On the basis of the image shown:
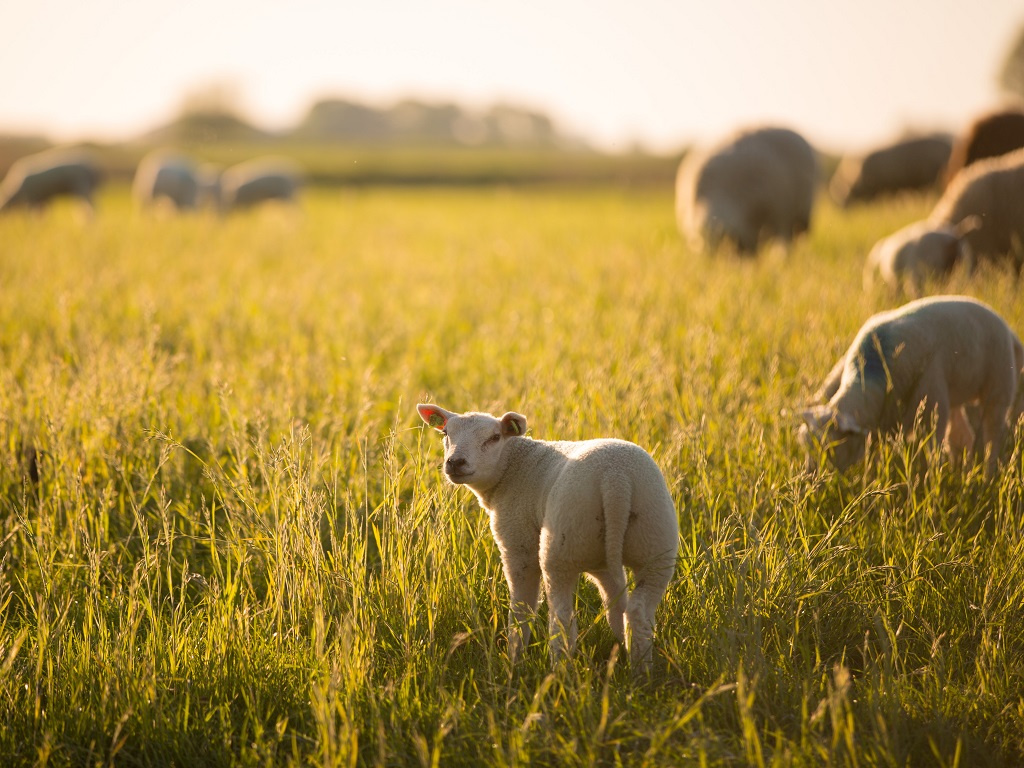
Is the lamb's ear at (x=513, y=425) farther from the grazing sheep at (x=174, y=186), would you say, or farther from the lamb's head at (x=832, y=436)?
the grazing sheep at (x=174, y=186)

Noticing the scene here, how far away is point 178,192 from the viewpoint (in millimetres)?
20688

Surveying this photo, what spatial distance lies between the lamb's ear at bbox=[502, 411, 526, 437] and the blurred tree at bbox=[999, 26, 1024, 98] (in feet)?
187

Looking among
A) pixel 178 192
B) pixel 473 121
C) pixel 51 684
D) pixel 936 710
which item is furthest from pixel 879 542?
pixel 473 121

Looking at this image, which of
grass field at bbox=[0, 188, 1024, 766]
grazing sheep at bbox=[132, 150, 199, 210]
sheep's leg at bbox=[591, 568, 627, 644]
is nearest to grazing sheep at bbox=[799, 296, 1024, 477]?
grass field at bbox=[0, 188, 1024, 766]

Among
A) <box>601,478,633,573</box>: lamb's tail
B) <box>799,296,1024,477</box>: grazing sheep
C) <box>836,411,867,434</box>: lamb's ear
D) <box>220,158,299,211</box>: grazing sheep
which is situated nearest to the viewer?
<box>601,478,633,573</box>: lamb's tail

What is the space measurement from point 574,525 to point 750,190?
28.1 feet

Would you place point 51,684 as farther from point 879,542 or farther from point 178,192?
point 178,192

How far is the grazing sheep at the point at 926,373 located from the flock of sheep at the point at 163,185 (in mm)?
18450

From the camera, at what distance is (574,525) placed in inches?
92.5

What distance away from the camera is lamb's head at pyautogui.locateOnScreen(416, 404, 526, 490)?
2.57 m

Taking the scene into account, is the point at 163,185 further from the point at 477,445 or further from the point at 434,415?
the point at 477,445

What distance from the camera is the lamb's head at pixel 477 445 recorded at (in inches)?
101

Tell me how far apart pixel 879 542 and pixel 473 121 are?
12169 cm

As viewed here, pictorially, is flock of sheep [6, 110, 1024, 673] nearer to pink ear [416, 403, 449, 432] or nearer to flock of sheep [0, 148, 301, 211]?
pink ear [416, 403, 449, 432]
